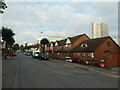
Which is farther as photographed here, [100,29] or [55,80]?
[100,29]

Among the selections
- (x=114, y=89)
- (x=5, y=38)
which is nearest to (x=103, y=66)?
(x=114, y=89)

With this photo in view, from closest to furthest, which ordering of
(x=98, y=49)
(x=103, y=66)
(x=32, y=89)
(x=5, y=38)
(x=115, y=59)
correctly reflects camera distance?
(x=32, y=89), (x=103, y=66), (x=115, y=59), (x=98, y=49), (x=5, y=38)

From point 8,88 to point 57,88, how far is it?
2709 millimetres

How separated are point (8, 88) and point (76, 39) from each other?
4989 centimetres

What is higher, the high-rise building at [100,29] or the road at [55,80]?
the high-rise building at [100,29]

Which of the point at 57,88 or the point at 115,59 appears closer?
the point at 57,88

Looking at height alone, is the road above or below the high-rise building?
below

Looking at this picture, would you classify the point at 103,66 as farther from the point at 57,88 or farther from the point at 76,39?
the point at 76,39

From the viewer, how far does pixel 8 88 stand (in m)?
10.4

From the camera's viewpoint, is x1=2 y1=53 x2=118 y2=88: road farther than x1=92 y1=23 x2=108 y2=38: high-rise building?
No

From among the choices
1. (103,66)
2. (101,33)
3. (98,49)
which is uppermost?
(101,33)

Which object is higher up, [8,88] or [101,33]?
[101,33]

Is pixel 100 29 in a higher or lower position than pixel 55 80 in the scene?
higher

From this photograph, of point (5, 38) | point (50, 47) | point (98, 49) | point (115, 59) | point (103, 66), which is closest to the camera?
point (103, 66)
